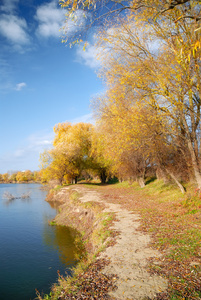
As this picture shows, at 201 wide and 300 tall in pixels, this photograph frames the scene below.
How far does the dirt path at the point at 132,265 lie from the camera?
4233mm

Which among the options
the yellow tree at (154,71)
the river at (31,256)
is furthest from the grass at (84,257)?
the yellow tree at (154,71)

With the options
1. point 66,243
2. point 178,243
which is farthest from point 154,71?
point 66,243

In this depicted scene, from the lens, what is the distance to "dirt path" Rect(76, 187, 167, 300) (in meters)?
4.23

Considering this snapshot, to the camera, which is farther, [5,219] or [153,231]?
[5,219]

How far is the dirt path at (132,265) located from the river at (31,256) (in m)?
3.22

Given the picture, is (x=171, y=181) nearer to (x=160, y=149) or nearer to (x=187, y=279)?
(x=160, y=149)

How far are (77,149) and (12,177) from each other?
238ft

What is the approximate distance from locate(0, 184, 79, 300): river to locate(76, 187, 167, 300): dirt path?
3.22 metres

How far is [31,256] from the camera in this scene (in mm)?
10570

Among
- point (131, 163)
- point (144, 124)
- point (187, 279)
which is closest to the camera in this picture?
point (187, 279)

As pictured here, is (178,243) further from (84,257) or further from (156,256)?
(84,257)

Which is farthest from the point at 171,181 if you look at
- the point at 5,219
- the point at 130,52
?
the point at 5,219

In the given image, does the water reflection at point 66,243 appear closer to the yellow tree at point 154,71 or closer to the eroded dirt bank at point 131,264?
the eroded dirt bank at point 131,264

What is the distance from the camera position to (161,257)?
5.78 meters
